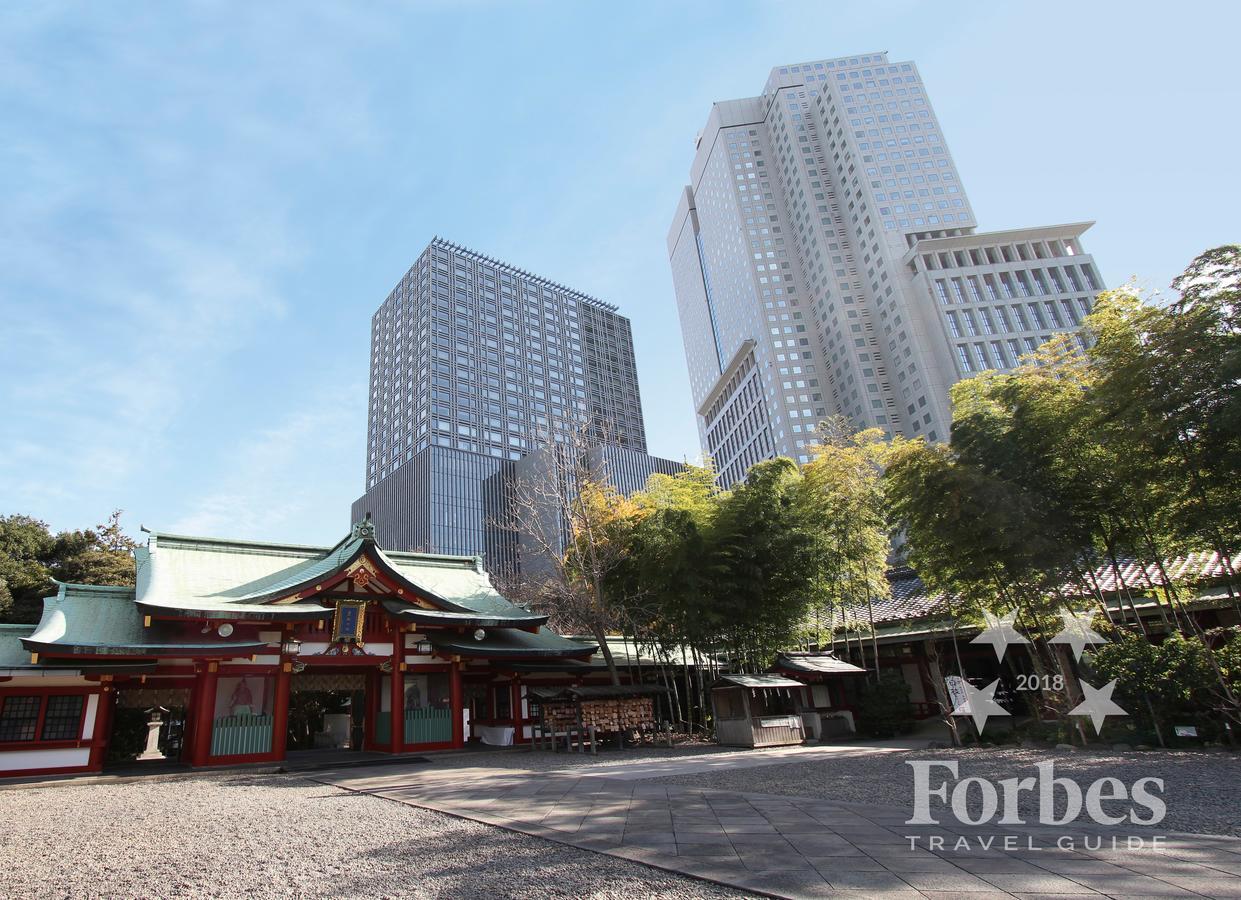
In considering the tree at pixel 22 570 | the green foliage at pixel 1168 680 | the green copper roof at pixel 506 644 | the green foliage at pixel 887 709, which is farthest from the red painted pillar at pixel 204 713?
the green foliage at pixel 1168 680

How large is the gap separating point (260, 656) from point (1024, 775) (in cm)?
1402

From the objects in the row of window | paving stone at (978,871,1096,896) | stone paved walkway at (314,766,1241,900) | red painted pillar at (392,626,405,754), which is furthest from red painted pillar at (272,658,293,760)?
paving stone at (978,871,1096,896)

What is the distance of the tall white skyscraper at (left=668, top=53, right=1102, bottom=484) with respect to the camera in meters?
57.2

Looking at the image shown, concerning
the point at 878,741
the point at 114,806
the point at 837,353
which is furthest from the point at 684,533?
the point at 837,353

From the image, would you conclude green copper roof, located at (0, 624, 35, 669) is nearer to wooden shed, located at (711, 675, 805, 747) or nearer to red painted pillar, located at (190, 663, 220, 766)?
red painted pillar, located at (190, 663, 220, 766)

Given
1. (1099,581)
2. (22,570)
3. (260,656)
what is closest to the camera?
(260,656)

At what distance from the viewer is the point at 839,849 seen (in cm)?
489

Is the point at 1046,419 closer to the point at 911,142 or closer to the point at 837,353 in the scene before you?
the point at 837,353

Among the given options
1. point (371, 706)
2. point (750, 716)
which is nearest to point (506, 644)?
point (371, 706)

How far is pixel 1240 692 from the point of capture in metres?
9.55

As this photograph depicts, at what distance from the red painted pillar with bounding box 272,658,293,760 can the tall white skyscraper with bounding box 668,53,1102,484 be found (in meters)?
51.7

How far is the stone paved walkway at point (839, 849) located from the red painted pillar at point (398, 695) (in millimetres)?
7484

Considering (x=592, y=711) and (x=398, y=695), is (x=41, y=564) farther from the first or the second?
(x=592, y=711)

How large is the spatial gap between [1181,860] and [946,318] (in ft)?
195
